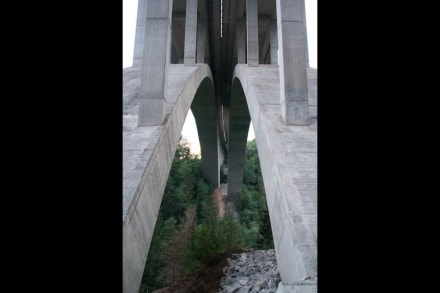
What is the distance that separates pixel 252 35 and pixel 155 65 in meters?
→ 7.52

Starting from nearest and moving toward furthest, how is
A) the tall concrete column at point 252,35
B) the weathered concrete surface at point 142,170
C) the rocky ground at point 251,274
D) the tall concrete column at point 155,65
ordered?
1. the weathered concrete surface at point 142,170
2. the tall concrete column at point 155,65
3. the rocky ground at point 251,274
4. the tall concrete column at point 252,35

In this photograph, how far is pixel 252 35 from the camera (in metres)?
16.5

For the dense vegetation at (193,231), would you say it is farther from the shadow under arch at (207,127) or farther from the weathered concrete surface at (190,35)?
the weathered concrete surface at (190,35)

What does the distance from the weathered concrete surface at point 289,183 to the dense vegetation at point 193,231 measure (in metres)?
8.10

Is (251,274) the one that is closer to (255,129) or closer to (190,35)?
(255,129)

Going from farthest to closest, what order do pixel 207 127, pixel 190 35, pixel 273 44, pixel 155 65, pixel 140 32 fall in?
pixel 207 127 < pixel 273 44 < pixel 140 32 < pixel 190 35 < pixel 155 65

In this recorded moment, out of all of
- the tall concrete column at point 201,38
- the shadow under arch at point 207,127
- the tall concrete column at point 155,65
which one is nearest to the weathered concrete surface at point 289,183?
the tall concrete column at point 155,65

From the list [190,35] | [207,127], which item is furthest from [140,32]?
[207,127]

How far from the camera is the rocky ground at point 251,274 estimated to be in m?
11.7

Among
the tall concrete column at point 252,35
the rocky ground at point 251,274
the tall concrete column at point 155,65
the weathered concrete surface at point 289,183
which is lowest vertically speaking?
the rocky ground at point 251,274

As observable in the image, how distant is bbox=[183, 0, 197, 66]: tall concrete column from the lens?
16.5 metres

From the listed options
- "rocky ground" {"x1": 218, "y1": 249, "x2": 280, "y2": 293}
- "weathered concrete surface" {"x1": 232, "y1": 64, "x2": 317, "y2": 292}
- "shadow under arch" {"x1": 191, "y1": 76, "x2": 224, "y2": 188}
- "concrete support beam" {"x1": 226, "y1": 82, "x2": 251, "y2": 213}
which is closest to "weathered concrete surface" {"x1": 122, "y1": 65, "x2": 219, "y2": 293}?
"weathered concrete surface" {"x1": 232, "y1": 64, "x2": 317, "y2": 292}

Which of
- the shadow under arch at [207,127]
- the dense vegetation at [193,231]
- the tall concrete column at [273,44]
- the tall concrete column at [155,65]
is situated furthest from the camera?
the shadow under arch at [207,127]

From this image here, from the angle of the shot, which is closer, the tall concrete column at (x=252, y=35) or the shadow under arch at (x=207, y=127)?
the tall concrete column at (x=252, y=35)
